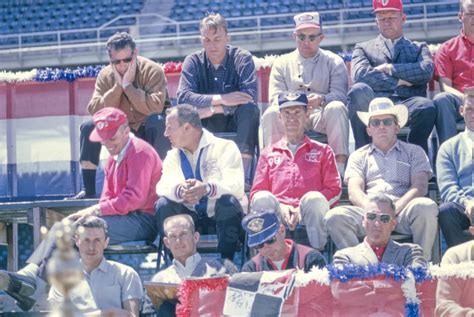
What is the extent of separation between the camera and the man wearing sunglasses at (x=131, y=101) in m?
8.18

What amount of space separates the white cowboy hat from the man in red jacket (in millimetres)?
408

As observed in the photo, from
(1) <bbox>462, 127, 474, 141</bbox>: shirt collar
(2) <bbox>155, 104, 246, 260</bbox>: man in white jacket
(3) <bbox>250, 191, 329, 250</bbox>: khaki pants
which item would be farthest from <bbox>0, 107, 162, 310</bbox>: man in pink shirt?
(1) <bbox>462, 127, 474, 141</bbox>: shirt collar

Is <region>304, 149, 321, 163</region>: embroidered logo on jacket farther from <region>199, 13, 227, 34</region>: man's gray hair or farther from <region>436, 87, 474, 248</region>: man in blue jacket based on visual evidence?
<region>199, 13, 227, 34</region>: man's gray hair

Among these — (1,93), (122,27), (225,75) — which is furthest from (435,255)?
(122,27)

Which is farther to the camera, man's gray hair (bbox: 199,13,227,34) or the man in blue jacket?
man's gray hair (bbox: 199,13,227,34)

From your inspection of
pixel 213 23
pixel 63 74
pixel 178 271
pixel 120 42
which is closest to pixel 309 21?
pixel 213 23

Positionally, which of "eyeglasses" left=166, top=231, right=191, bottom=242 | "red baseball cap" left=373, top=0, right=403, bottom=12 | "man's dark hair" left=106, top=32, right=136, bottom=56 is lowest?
"eyeglasses" left=166, top=231, right=191, bottom=242

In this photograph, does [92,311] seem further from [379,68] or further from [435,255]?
[379,68]

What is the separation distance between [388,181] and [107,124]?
1.91 m

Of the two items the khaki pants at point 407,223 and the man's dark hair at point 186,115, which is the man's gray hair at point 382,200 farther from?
the man's dark hair at point 186,115

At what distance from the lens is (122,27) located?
24312 mm

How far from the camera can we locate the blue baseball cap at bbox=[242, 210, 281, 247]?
20.4 ft

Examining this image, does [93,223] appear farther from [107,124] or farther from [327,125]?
[327,125]

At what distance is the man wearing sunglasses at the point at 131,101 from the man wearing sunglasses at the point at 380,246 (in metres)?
2.33
